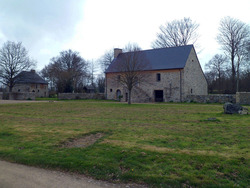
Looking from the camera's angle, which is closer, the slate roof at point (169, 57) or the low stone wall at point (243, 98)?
the low stone wall at point (243, 98)

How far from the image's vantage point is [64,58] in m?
62.8

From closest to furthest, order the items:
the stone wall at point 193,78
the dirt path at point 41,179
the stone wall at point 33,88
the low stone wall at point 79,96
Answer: the dirt path at point 41,179 → the stone wall at point 193,78 → the low stone wall at point 79,96 → the stone wall at point 33,88

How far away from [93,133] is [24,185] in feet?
14.8

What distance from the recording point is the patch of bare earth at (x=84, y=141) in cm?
700

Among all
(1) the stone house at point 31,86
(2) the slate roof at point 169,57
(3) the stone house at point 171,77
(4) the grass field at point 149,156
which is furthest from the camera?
(1) the stone house at point 31,86

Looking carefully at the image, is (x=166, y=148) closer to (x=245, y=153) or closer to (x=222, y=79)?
(x=245, y=153)

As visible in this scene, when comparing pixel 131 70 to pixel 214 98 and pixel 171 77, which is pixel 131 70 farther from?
pixel 214 98

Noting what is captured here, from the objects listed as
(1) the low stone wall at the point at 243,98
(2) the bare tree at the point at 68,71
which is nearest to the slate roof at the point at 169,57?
(1) the low stone wall at the point at 243,98

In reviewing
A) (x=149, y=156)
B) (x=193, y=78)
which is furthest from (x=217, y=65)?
(x=149, y=156)

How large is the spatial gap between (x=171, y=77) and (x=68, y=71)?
91.9 feet

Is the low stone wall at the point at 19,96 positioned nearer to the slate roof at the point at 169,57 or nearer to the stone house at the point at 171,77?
the stone house at the point at 171,77

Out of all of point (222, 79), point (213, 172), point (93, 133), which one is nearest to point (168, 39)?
point (222, 79)

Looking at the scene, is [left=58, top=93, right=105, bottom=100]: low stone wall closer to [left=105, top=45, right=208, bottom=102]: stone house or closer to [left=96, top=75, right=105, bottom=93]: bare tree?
[left=105, top=45, right=208, bottom=102]: stone house

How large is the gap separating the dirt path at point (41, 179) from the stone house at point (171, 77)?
90.8 feet
